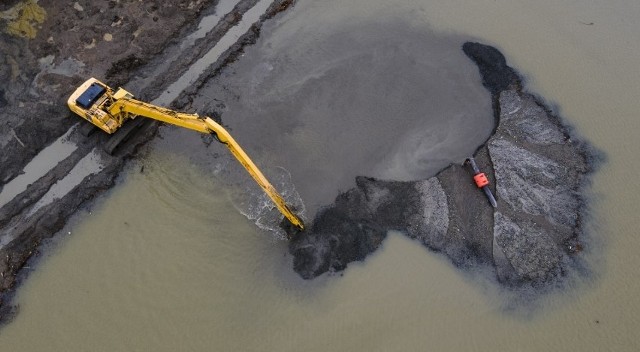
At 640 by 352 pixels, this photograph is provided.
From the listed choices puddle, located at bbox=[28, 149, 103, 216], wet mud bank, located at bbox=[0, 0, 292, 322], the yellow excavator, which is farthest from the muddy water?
the yellow excavator

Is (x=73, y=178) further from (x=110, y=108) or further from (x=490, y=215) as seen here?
(x=490, y=215)

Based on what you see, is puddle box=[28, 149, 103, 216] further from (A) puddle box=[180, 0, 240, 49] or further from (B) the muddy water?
(A) puddle box=[180, 0, 240, 49]

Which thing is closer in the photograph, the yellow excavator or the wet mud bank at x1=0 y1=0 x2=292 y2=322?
the yellow excavator

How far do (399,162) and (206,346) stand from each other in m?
9.00

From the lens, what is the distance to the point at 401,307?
1551 cm

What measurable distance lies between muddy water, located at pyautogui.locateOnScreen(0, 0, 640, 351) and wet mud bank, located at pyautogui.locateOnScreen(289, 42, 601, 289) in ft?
1.76

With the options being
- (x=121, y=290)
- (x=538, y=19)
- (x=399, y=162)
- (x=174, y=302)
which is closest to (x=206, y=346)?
(x=174, y=302)

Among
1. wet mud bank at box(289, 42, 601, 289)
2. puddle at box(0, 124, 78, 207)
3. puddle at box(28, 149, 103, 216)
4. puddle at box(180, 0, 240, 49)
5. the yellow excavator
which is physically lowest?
wet mud bank at box(289, 42, 601, 289)

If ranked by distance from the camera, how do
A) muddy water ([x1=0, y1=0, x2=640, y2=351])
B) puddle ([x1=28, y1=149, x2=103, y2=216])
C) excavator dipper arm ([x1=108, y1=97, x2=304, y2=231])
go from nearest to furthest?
excavator dipper arm ([x1=108, y1=97, x2=304, y2=231]), muddy water ([x1=0, y1=0, x2=640, y2=351]), puddle ([x1=28, y1=149, x2=103, y2=216])

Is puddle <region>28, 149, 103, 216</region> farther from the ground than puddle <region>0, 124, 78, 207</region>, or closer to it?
closer to it

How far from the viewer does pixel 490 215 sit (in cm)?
1683

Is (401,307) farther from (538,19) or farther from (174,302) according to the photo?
(538,19)

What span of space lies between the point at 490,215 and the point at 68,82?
1655 cm

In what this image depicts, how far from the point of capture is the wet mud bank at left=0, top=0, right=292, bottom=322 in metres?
16.8
